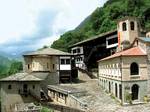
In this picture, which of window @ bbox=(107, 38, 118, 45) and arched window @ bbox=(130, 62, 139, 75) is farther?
→ window @ bbox=(107, 38, 118, 45)

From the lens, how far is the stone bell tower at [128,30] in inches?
1972

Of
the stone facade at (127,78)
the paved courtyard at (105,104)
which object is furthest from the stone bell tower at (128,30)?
the paved courtyard at (105,104)

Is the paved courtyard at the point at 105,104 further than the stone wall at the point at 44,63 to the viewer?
No

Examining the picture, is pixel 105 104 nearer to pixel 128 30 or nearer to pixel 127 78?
pixel 127 78

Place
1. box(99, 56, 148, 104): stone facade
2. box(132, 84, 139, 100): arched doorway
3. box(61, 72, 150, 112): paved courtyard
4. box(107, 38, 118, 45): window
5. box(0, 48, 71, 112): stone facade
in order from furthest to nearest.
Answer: box(107, 38, 118, 45): window, box(0, 48, 71, 112): stone facade, box(132, 84, 139, 100): arched doorway, box(99, 56, 148, 104): stone facade, box(61, 72, 150, 112): paved courtyard

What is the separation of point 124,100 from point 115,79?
5.07 m

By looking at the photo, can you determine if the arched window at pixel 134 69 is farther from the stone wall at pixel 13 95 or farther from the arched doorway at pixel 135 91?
the stone wall at pixel 13 95

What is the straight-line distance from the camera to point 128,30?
50844 millimetres

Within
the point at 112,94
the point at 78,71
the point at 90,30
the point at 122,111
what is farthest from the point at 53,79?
the point at 90,30

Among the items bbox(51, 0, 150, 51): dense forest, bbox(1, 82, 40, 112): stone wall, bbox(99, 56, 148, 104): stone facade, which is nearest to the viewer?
bbox(99, 56, 148, 104): stone facade

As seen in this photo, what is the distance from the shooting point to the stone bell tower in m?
50.1

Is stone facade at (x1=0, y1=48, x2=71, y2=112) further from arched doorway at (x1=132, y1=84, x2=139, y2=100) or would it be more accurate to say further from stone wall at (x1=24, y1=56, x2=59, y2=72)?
arched doorway at (x1=132, y1=84, x2=139, y2=100)

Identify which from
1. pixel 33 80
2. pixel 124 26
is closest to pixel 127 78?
pixel 124 26

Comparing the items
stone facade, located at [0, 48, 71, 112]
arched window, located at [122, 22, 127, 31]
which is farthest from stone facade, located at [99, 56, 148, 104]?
stone facade, located at [0, 48, 71, 112]
